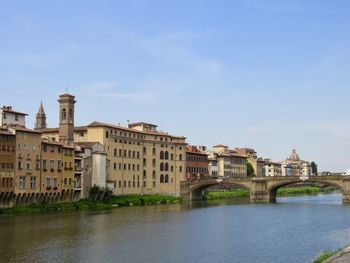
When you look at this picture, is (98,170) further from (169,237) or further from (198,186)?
(169,237)

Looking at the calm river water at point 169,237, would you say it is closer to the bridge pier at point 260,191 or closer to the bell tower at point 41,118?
the bridge pier at point 260,191

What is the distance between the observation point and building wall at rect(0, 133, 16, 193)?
2839 inches

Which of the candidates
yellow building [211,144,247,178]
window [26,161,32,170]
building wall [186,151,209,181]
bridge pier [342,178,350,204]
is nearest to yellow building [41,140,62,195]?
window [26,161,32,170]

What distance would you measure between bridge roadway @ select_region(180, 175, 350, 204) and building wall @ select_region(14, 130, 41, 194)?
4212 cm

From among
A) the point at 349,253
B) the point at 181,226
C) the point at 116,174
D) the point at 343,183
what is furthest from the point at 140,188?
the point at 349,253

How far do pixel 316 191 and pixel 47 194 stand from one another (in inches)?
4534

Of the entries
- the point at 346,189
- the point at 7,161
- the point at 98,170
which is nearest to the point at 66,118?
the point at 98,170

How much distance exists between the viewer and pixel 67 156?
282 ft

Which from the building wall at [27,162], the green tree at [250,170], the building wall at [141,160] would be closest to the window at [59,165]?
the building wall at [27,162]

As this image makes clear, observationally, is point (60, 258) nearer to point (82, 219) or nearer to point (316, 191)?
point (82, 219)

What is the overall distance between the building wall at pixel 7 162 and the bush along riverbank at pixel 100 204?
3.22 metres

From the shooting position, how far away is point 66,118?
96.3 meters

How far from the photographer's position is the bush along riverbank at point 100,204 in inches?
2886

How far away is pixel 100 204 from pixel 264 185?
3633 cm
